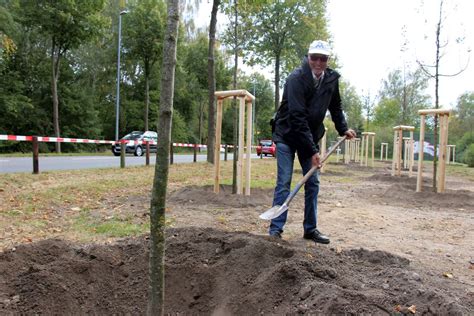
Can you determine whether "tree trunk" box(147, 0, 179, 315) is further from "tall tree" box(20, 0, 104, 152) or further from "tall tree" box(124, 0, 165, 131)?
"tall tree" box(124, 0, 165, 131)

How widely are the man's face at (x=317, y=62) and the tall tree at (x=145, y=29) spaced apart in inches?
991

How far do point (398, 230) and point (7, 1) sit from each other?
32091 millimetres

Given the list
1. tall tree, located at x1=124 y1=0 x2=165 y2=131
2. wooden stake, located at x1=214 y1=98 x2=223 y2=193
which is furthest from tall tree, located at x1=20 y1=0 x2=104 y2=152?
wooden stake, located at x1=214 y1=98 x2=223 y2=193

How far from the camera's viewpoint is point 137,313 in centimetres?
277

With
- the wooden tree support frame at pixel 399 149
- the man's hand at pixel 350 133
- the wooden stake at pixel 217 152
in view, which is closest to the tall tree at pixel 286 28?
the wooden tree support frame at pixel 399 149

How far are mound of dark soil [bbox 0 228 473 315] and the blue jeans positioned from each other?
71cm

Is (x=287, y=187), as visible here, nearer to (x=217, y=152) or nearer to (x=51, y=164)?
(x=217, y=152)

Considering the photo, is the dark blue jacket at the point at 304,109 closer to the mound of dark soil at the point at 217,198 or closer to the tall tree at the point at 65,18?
the mound of dark soil at the point at 217,198

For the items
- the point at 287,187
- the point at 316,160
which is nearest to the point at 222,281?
the point at 287,187

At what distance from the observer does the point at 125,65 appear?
38.5m

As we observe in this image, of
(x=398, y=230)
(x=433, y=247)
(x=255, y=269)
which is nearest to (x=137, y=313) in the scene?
(x=255, y=269)

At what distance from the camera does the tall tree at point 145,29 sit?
2744cm

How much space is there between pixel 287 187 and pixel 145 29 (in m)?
25.9

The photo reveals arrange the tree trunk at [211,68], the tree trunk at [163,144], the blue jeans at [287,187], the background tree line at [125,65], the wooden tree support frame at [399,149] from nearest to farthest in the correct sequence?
the tree trunk at [163,144], the blue jeans at [287,187], the wooden tree support frame at [399,149], the tree trunk at [211,68], the background tree line at [125,65]
